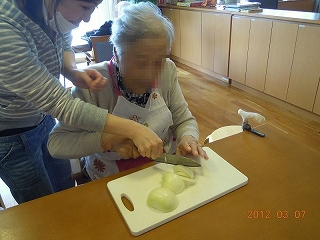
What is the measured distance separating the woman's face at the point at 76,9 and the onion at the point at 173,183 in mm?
482

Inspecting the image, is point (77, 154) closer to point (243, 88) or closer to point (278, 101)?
point (278, 101)

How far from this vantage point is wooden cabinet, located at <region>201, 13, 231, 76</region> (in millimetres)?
3275

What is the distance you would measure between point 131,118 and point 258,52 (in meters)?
2.31

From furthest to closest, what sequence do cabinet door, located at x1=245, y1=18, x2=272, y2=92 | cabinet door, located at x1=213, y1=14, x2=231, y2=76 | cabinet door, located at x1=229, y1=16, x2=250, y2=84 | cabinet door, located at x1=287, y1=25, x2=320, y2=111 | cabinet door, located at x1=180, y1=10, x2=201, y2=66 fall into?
cabinet door, located at x1=180, y1=10, x2=201, y2=66, cabinet door, located at x1=213, y1=14, x2=231, y2=76, cabinet door, located at x1=229, y1=16, x2=250, y2=84, cabinet door, located at x1=245, y1=18, x2=272, y2=92, cabinet door, located at x1=287, y1=25, x2=320, y2=111

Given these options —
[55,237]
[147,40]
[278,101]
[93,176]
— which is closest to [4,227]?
[55,237]

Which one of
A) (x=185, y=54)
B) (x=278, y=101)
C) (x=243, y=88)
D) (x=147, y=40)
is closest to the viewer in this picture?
(x=147, y=40)

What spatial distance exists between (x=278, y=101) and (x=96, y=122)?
2.55 m

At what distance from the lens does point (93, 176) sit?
3.35ft

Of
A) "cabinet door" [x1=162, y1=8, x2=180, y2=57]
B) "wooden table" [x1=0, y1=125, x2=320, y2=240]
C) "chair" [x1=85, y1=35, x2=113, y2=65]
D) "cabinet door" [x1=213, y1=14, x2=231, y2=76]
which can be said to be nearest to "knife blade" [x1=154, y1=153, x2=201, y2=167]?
"wooden table" [x1=0, y1=125, x2=320, y2=240]

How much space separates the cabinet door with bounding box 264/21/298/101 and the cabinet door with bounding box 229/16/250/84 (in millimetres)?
342

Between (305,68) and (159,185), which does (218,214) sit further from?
(305,68)

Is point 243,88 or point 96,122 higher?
point 96,122

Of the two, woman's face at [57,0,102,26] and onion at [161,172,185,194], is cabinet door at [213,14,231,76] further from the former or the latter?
onion at [161,172,185,194]

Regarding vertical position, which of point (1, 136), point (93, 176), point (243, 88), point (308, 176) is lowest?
point (243, 88)
